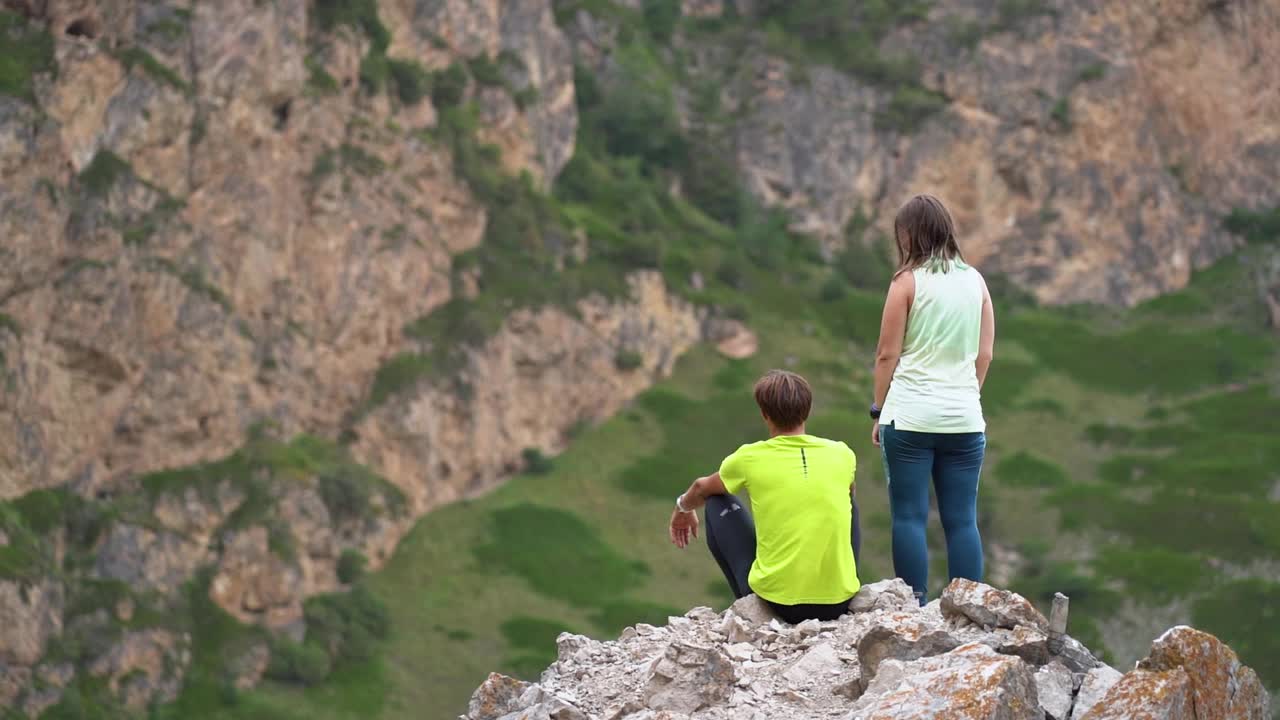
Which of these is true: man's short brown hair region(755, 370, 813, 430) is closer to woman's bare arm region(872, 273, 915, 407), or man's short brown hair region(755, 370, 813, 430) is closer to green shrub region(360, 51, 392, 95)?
woman's bare arm region(872, 273, 915, 407)

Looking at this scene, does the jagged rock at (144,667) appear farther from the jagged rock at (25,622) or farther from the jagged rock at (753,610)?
the jagged rock at (753,610)

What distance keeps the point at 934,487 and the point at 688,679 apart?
292cm

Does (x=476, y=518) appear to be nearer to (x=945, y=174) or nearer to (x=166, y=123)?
(x=166, y=123)

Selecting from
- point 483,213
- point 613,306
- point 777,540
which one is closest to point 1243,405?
point 613,306

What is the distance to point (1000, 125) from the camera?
135125 millimetres

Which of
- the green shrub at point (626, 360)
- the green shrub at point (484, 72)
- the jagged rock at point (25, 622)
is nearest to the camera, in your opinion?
the jagged rock at point (25, 622)

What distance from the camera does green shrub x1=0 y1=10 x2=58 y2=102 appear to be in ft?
246

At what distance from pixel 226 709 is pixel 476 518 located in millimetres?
23710

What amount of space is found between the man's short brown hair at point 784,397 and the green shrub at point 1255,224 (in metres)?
130

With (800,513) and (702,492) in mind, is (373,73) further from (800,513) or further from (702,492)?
(800,513)

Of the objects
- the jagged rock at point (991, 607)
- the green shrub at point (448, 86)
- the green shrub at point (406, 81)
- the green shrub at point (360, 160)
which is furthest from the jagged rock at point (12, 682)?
the jagged rock at point (991, 607)

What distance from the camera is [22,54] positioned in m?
76.2

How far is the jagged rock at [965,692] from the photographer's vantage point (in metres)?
11.9

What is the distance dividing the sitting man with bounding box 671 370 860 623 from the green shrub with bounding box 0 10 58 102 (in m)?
67.3
